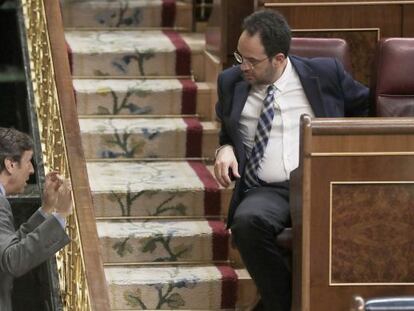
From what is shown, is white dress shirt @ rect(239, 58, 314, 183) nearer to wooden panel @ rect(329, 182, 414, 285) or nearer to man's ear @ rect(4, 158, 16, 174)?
wooden panel @ rect(329, 182, 414, 285)

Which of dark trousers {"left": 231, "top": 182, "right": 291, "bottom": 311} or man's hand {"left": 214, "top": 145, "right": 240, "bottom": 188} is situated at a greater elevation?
man's hand {"left": 214, "top": 145, "right": 240, "bottom": 188}

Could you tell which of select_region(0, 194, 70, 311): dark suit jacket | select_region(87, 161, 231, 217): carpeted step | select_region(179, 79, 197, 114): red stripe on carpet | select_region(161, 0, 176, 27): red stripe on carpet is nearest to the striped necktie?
select_region(87, 161, 231, 217): carpeted step

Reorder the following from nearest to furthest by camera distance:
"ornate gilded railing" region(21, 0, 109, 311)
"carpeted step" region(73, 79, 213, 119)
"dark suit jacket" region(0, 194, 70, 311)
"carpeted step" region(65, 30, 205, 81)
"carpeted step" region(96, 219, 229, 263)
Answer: "dark suit jacket" region(0, 194, 70, 311)
"ornate gilded railing" region(21, 0, 109, 311)
"carpeted step" region(96, 219, 229, 263)
"carpeted step" region(73, 79, 213, 119)
"carpeted step" region(65, 30, 205, 81)

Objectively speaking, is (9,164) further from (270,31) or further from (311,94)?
(311,94)

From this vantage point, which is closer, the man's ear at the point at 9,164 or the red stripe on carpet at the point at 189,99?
the man's ear at the point at 9,164

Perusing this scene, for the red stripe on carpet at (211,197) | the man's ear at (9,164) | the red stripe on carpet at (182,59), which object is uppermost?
the man's ear at (9,164)

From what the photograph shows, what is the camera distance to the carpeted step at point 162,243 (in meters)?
5.83

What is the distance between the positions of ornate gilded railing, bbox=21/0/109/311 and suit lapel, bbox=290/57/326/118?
33.2 inches

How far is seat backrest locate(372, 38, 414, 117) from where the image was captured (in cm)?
541

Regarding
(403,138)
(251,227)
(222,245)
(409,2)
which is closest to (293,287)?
(251,227)

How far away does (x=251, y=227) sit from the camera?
496cm

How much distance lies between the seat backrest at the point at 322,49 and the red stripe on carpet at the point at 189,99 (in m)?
1.09

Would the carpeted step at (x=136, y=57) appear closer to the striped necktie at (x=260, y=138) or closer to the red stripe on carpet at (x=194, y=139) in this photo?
the red stripe on carpet at (x=194, y=139)

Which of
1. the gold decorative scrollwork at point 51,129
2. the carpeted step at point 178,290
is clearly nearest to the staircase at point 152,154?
the carpeted step at point 178,290
